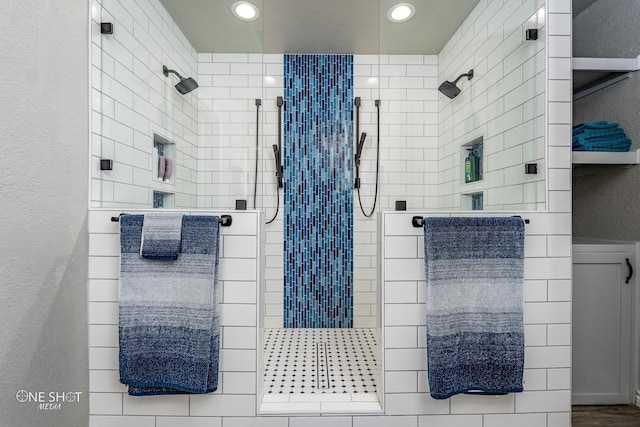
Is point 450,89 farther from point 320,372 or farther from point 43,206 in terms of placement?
point 43,206

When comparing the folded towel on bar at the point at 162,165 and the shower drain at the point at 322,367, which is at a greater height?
the folded towel on bar at the point at 162,165

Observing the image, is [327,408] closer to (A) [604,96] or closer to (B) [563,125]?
(B) [563,125]

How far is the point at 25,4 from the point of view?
3.76 feet

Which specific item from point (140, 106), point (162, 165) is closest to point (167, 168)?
point (162, 165)

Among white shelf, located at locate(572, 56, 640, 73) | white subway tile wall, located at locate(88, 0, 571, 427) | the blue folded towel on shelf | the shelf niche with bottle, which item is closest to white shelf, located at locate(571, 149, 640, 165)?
the blue folded towel on shelf

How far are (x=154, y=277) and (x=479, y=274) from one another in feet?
4.44

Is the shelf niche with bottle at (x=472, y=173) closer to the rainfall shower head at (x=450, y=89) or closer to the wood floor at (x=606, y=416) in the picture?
the rainfall shower head at (x=450, y=89)

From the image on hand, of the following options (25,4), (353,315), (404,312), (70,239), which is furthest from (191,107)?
(353,315)

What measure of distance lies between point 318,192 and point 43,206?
1.82 metres

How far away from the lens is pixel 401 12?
62.0 inches

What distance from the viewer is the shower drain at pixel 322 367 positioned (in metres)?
1.69

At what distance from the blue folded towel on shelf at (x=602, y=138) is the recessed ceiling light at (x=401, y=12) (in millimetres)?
1128

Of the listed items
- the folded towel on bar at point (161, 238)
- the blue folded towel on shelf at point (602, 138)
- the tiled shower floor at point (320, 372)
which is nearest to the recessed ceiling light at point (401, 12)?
the blue folded towel on shelf at point (602, 138)

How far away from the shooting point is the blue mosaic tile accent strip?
275cm
